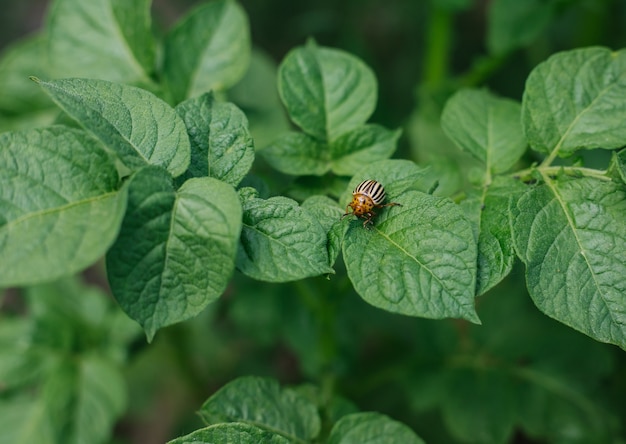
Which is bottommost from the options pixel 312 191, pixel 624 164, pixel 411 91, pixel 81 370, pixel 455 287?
pixel 81 370

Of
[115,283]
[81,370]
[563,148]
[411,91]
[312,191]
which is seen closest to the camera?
[115,283]

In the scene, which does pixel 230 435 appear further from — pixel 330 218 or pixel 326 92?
pixel 326 92

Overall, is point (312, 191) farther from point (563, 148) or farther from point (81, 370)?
point (81, 370)

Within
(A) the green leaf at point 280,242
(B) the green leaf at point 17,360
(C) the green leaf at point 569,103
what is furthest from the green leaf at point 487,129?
(B) the green leaf at point 17,360

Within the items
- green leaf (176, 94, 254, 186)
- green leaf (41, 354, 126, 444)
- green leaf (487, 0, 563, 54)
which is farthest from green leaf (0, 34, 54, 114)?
green leaf (487, 0, 563, 54)

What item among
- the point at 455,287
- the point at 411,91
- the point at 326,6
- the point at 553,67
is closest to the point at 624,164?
the point at 553,67

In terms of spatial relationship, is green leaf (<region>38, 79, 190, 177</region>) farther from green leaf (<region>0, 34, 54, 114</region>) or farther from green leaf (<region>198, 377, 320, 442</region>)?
green leaf (<region>0, 34, 54, 114</region>)

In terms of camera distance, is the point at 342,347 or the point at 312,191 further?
the point at 342,347
